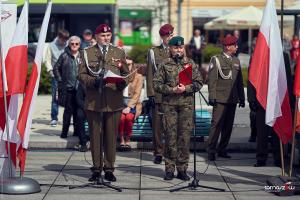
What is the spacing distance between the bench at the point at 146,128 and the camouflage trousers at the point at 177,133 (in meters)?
3.01

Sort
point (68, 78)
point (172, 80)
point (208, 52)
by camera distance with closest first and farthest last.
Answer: point (172, 80), point (68, 78), point (208, 52)

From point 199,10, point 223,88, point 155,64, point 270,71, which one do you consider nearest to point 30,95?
point 155,64

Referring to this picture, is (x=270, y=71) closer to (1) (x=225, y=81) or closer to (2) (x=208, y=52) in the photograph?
(1) (x=225, y=81)

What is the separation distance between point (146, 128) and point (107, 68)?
3.60m

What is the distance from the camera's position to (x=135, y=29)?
45156mm

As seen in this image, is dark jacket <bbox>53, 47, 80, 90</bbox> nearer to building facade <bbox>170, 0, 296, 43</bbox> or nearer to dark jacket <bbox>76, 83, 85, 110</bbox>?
dark jacket <bbox>76, 83, 85, 110</bbox>

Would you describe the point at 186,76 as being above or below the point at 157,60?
below

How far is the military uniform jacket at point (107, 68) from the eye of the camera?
35.4ft

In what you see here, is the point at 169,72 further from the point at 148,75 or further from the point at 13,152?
the point at 13,152

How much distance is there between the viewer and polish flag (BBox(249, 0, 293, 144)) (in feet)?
34.2

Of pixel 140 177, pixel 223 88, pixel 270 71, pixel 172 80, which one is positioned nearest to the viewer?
pixel 270 71

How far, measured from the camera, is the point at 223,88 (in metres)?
12.7

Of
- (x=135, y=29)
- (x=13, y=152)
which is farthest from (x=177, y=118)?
(x=135, y=29)

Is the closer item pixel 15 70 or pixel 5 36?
pixel 15 70
